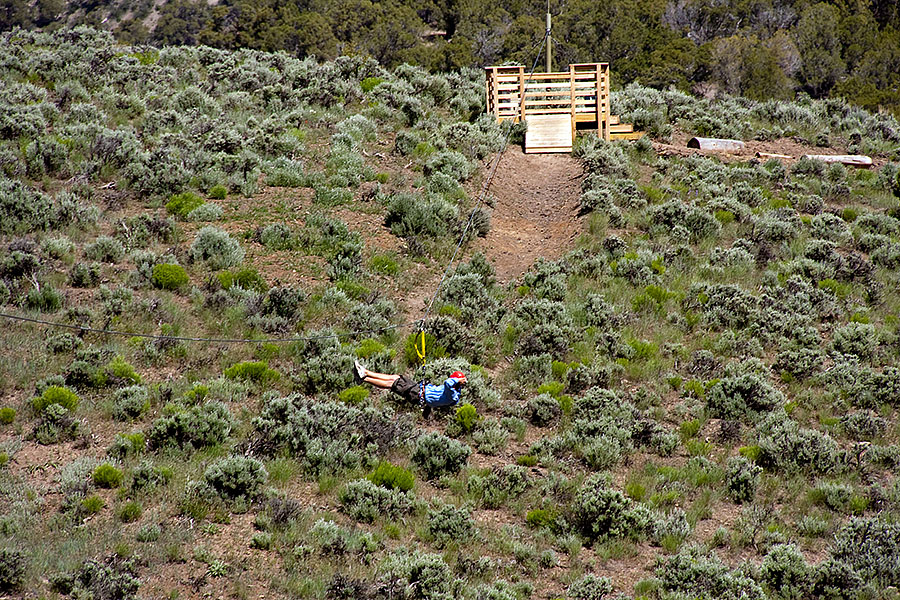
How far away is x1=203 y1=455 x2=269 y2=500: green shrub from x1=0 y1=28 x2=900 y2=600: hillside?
4cm

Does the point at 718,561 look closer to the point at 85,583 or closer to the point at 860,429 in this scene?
the point at 860,429

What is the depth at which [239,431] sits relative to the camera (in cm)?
1128

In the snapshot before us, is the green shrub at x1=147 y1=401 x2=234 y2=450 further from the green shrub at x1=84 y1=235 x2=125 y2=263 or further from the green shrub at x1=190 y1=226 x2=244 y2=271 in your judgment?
the green shrub at x1=84 y1=235 x2=125 y2=263

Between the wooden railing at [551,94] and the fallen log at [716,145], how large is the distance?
2534 millimetres

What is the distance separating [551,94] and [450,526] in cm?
1646

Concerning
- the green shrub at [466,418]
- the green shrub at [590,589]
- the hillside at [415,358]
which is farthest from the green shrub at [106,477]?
the green shrub at [590,589]

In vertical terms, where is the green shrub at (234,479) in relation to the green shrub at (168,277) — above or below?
below

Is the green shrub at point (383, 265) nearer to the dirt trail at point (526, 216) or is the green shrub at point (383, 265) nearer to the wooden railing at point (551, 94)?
the dirt trail at point (526, 216)

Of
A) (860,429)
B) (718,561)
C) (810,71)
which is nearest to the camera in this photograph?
(718,561)

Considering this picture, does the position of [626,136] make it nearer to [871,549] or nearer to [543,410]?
[543,410]

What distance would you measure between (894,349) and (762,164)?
30.3 ft

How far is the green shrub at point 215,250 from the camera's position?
49.6 ft

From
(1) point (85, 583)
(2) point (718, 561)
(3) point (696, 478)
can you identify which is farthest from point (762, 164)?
(1) point (85, 583)

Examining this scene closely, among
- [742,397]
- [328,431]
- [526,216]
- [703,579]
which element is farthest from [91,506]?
[526,216]
